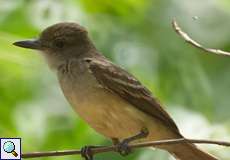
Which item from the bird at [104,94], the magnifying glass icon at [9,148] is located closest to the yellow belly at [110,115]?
the bird at [104,94]

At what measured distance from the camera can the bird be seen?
19.0 ft

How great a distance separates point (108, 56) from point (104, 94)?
0.66 meters

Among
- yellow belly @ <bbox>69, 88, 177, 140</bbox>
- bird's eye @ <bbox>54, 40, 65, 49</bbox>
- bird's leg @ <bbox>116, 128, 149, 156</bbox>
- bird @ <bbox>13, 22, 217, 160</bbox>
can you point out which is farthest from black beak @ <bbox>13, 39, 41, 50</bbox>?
bird's leg @ <bbox>116, 128, 149, 156</bbox>

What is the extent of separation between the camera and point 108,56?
6.52 m

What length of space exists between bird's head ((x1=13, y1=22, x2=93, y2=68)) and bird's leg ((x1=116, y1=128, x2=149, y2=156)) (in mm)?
668

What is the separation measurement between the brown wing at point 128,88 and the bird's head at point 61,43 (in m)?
0.14

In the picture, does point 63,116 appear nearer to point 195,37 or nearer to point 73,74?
point 73,74

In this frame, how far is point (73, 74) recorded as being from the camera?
19.6ft

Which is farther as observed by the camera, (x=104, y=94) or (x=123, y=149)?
(x=104, y=94)

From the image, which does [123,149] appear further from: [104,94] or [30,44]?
[30,44]

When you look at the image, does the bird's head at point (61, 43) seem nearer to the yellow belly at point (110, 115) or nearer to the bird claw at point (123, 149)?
the yellow belly at point (110, 115)

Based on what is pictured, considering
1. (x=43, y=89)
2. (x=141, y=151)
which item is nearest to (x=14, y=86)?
(x=43, y=89)

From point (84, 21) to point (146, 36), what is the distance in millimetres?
446

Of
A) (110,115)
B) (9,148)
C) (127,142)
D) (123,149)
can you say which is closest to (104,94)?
(110,115)
